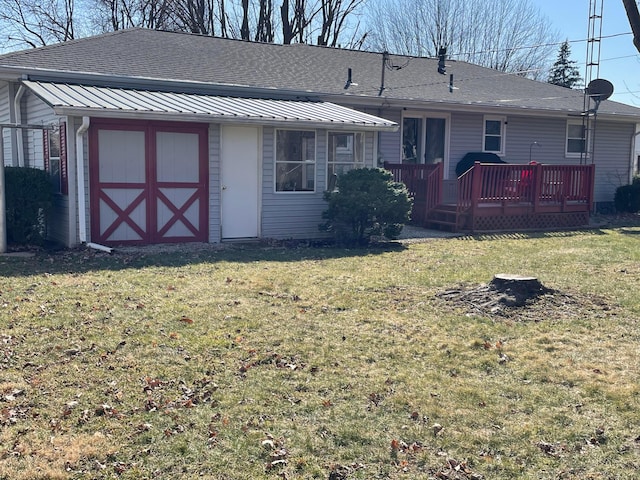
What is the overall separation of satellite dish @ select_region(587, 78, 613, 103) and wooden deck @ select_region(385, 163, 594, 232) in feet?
13.3

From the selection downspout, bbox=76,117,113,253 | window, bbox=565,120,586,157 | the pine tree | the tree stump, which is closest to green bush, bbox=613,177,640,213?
window, bbox=565,120,586,157

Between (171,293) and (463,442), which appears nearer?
(463,442)

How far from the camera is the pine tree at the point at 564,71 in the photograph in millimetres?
42344

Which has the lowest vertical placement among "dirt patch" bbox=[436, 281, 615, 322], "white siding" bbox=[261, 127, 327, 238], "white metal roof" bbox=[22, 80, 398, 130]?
"dirt patch" bbox=[436, 281, 615, 322]

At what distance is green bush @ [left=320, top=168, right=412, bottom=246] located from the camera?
38.4 ft

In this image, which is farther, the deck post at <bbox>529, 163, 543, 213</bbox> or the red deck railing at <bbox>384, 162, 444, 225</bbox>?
the deck post at <bbox>529, 163, 543, 213</bbox>

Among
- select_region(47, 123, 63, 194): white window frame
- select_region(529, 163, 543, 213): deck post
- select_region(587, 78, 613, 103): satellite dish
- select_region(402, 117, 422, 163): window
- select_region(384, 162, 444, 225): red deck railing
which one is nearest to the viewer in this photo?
select_region(47, 123, 63, 194): white window frame

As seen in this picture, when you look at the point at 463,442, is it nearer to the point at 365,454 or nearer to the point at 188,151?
the point at 365,454

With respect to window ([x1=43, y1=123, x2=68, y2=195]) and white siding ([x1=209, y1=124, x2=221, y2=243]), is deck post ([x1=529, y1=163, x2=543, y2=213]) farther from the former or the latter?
window ([x1=43, y1=123, x2=68, y2=195])

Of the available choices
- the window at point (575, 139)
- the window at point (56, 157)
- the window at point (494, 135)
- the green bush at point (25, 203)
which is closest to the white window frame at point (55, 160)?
the window at point (56, 157)

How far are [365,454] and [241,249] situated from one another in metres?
7.74

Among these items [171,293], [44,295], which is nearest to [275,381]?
[171,293]

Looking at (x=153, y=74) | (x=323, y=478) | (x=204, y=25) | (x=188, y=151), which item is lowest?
(x=323, y=478)

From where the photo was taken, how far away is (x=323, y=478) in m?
3.47
